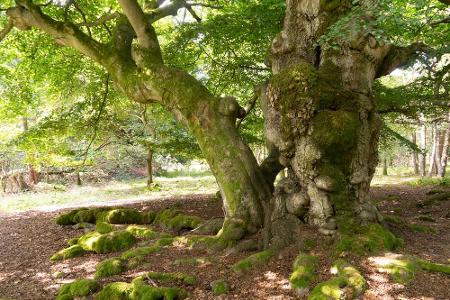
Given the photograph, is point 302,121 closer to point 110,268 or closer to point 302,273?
point 302,273

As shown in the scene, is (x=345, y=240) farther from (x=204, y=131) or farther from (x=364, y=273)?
(x=204, y=131)

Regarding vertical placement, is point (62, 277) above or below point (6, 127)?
below

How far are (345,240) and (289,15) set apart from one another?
402 centimetres

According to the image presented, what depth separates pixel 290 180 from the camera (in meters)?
6.27

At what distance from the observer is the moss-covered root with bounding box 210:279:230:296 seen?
482cm

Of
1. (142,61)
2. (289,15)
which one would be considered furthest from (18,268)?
(289,15)

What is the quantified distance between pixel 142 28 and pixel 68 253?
4.78 metres

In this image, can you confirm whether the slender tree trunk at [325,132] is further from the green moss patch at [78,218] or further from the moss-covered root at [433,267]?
the green moss patch at [78,218]

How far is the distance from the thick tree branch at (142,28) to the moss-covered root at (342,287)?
540 cm

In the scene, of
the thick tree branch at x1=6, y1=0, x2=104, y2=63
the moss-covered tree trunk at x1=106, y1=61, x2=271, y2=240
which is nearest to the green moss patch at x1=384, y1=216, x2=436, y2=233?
the moss-covered tree trunk at x1=106, y1=61, x2=271, y2=240

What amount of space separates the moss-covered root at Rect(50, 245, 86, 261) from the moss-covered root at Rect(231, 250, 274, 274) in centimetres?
362

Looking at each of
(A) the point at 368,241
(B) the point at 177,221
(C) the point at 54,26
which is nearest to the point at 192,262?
(A) the point at 368,241

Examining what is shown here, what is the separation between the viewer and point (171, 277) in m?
5.19

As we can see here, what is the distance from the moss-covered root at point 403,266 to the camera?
14.6 feet
